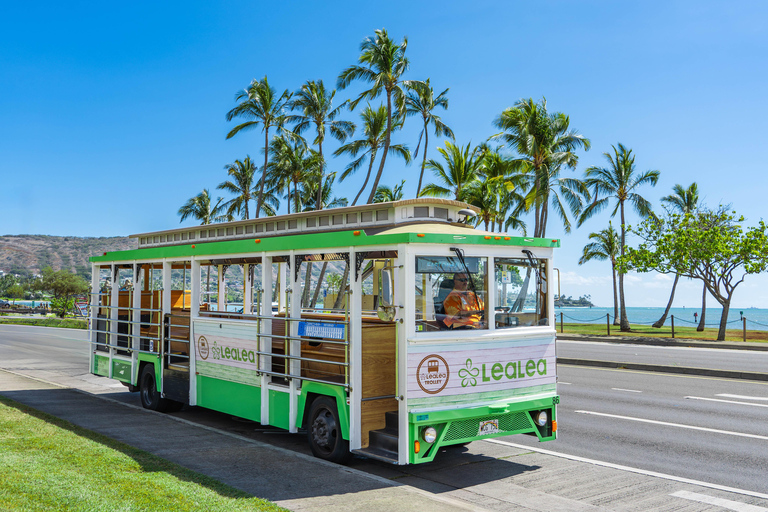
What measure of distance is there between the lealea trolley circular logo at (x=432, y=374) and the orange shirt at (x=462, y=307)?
45 cm

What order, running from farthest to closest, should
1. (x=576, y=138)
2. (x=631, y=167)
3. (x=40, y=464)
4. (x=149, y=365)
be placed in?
(x=631, y=167), (x=576, y=138), (x=149, y=365), (x=40, y=464)

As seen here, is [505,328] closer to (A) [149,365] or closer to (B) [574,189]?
A: (A) [149,365]

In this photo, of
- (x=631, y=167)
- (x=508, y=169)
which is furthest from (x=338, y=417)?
(x=631, y=167)

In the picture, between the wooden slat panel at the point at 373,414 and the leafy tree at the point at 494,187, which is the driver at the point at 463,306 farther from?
the leafy tree at the point at 494,187

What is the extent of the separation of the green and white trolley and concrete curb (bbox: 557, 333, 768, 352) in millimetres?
19917

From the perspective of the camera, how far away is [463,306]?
→ 22.6ft

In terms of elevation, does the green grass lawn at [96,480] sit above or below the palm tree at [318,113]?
below

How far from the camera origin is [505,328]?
711cm

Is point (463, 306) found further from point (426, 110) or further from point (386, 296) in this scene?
point (426, 110)

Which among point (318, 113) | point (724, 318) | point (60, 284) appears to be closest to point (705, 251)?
point (724, 318)

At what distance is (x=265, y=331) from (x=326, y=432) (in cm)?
166

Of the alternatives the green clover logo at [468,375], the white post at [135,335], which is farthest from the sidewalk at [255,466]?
the green clover logo at [468,375]

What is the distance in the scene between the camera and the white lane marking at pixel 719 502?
19.3 feet

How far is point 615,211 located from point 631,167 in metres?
3.03
